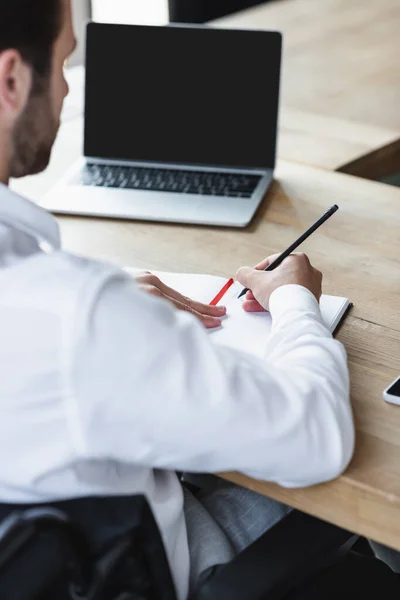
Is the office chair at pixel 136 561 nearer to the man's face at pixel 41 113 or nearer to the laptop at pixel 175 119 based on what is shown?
the man's face at pixel 41 113

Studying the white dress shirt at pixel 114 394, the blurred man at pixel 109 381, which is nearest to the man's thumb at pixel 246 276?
the blurred man at pixel 109 381

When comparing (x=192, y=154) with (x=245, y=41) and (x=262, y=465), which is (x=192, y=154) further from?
(x=262, y=465)

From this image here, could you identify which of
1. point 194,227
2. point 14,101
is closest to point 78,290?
point 14,101

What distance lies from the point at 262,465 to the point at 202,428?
0.10 m

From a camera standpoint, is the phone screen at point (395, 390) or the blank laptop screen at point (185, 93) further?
the blank laptop screen at point (185, 93)

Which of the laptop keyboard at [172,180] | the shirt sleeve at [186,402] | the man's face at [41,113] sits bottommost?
the laptop keyboard at [172,180]

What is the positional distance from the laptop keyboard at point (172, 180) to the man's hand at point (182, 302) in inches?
15.6

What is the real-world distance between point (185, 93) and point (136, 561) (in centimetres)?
103

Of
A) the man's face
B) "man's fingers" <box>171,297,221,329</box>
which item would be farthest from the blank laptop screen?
→ the man's face

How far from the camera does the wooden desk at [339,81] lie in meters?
1.85

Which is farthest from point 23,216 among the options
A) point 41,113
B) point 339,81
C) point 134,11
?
point 134,11

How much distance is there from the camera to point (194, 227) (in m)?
1.52

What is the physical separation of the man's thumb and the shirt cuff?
0.09 m

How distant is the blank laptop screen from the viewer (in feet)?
5.29
